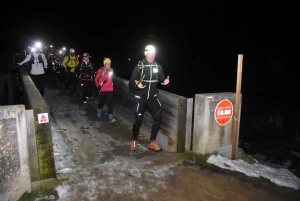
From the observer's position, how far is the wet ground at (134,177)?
408 centimetres

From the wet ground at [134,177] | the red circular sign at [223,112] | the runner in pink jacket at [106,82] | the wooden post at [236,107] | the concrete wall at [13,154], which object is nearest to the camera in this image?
the concrete wall at [13,154]

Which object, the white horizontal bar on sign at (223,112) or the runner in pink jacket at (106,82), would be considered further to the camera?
the runner in pink jacket at (106,82)

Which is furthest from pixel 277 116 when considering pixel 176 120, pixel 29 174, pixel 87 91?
pixel 29 174

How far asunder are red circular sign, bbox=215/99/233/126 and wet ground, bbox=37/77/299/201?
3.51ft

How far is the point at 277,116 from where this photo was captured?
1823 centimetres

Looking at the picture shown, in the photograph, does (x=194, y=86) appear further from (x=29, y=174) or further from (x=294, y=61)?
(x=29, y=174)

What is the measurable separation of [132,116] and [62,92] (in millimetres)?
6447

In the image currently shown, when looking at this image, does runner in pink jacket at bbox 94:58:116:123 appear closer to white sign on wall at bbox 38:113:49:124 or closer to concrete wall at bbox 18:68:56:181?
concrete wall at bbox 18:68:56:181

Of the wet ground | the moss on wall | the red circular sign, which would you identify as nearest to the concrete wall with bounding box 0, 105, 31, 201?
the wet ground

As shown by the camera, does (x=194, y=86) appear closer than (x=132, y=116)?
No

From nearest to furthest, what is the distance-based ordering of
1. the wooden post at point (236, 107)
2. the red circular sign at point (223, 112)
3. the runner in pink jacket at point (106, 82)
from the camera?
the wooden post at point (236, 107) → the red circular sign at point (223, 112) → the runner in pink jacket at point (106, 82)

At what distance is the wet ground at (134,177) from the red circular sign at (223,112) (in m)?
1.07

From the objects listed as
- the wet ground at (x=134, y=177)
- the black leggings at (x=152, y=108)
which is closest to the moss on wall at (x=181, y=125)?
the wet ground at (x=134, y=177)

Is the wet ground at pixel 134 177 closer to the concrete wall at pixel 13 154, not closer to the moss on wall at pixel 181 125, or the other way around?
the moss on wall at pixel 181 125
